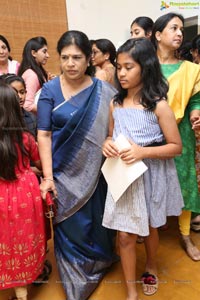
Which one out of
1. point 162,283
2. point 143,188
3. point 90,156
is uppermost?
point 90,156

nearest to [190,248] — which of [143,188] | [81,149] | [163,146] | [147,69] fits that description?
[143,188]

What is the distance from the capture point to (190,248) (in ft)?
5.53

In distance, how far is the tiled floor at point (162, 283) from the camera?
1420 millimetres

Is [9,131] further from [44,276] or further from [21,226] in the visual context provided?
[44,276]

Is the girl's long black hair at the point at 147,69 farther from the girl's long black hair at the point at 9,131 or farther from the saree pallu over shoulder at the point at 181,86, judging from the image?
the girl's long black hair at the point at 9,131

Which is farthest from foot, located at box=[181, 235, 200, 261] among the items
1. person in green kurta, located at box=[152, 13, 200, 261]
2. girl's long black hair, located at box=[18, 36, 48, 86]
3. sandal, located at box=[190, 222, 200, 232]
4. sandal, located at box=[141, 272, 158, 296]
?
girl's long black hair, located at box=[18, 36, 48, 86]

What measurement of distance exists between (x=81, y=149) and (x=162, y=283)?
85 centimetres

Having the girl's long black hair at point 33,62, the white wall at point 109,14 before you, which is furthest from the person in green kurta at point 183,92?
the white wall at point 109,14

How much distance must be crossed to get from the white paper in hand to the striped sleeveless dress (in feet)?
0.21

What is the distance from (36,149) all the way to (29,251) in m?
0.46

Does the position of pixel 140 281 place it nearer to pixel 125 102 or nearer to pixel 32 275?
pixel 32 275

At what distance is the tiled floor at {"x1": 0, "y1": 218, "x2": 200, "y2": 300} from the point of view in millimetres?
1420

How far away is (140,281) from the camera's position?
1.51m

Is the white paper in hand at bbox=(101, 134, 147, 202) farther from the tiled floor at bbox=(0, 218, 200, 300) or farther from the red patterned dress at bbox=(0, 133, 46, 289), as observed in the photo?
the tiled floor at bbox=(0, 218, 200, 300)
